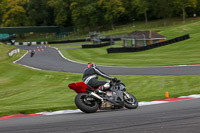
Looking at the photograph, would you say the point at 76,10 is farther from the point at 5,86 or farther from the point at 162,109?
the point at 162,109

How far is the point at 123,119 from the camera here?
9.20m

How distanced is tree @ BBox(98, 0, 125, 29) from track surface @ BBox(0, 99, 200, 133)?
323ft

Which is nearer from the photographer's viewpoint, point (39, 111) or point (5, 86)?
point (39, 111)

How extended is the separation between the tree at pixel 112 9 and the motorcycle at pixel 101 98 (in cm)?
9682

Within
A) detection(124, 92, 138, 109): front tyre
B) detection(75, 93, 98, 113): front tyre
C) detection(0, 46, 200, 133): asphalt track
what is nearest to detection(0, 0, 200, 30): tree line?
detection(124, 92, 138, 109): front tyre

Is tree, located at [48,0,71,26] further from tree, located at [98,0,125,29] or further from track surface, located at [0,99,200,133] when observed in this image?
track surface, located at [0,99,200,133]

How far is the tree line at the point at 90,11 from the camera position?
10090cm

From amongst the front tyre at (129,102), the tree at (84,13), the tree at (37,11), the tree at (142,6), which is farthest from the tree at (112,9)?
the front tyre at (129,102)

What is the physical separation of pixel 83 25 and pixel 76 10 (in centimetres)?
640

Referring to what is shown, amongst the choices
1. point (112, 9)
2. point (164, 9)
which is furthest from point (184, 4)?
point (112, 9)

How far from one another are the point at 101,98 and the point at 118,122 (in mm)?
2332

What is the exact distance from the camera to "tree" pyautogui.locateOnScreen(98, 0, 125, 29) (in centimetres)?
10748

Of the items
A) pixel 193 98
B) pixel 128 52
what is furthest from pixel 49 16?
pixel 193 98

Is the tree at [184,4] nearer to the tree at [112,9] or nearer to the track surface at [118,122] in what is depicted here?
the tree at [112,9]
